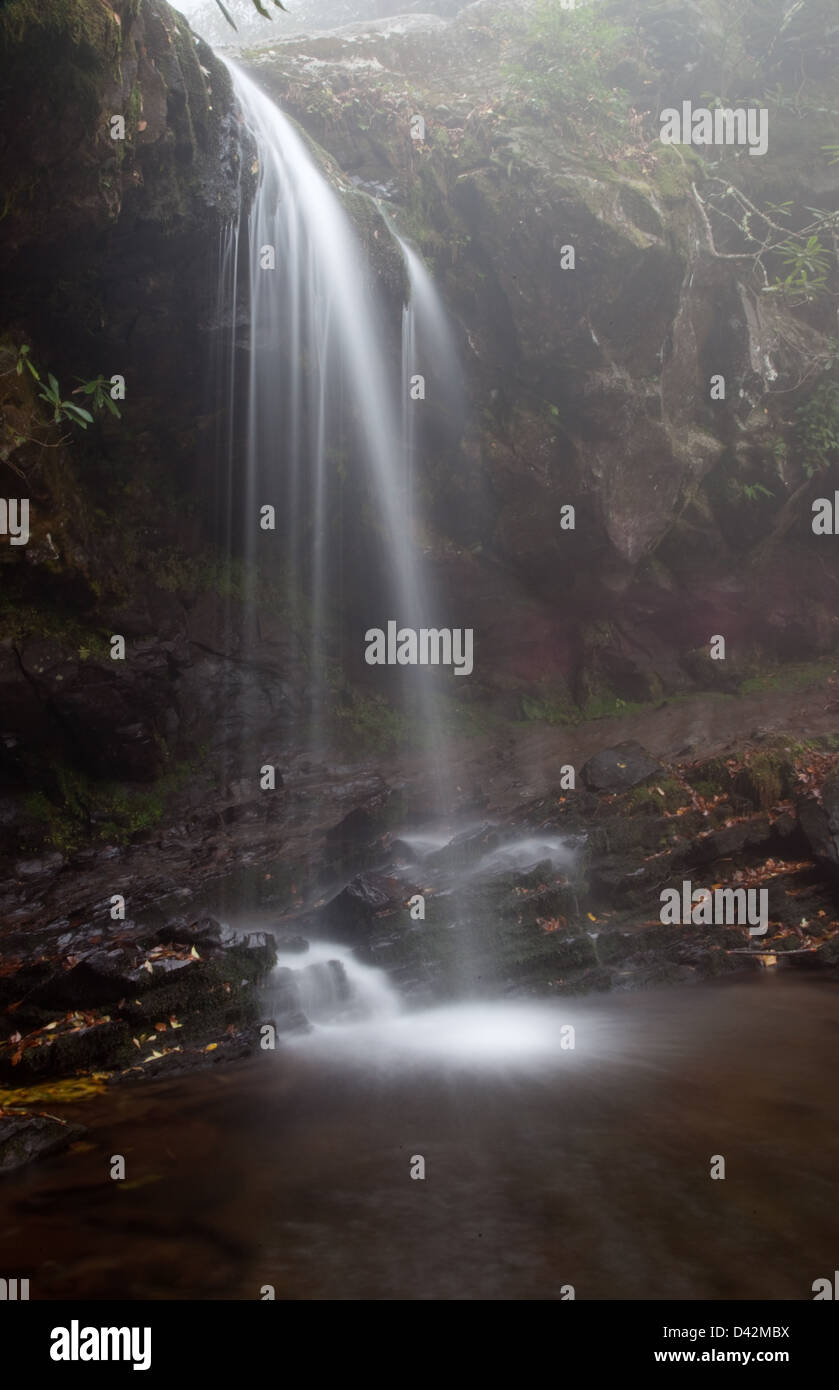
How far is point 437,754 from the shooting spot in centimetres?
1409

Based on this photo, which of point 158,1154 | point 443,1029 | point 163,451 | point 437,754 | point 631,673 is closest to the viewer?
point 158,1154

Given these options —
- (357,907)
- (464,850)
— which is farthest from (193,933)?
(464,850)

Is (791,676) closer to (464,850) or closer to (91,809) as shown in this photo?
(464,850)

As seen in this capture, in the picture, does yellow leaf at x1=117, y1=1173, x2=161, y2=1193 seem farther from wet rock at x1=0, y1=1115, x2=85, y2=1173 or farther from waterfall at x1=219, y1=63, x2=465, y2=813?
waterfall at x1=219, y1=63, x2=465, y2=813

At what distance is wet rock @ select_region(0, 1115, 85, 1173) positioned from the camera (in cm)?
489

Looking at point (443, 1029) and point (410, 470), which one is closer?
point (443, 1029)

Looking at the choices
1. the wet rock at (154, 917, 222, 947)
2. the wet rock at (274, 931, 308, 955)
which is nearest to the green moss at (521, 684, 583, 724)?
the wet rock at (274, 931, 308, 955)

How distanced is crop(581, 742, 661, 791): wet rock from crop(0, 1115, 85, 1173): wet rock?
7243mm

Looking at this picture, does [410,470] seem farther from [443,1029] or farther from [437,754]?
[443,1029]

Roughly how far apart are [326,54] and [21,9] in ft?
36.2

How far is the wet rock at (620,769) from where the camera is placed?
10.8 m
